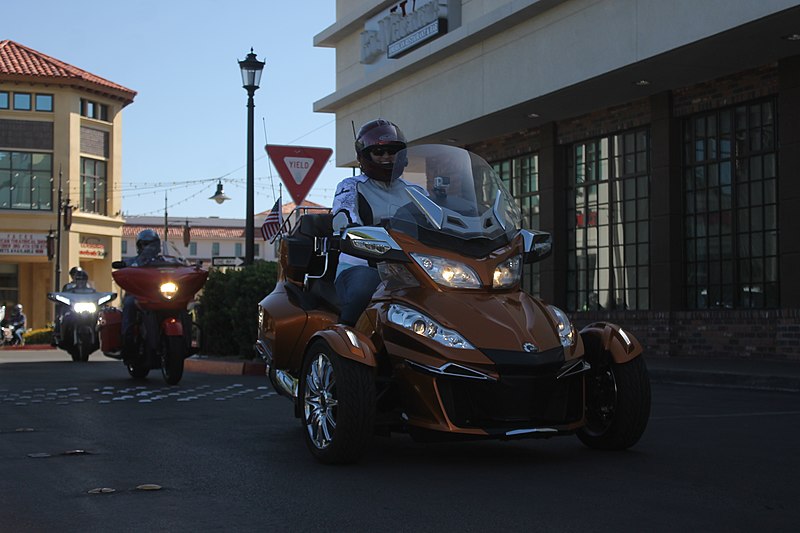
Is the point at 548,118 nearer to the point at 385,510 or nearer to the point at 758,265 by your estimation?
the point at 758,265

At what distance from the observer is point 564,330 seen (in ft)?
20.4

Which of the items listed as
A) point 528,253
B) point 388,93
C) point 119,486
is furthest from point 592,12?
point 119,486

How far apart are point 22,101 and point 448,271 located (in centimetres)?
5554

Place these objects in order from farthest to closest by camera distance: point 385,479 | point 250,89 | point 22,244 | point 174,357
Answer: point 22,244, point 250,89, point 174,357, point 385,479

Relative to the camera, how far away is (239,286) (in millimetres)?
16391

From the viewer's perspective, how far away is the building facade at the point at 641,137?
16.4 meters

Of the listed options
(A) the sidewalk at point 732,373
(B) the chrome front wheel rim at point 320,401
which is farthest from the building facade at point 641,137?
(B) the chrome front wheel rim at point 320,401

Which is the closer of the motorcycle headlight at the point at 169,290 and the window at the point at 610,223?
the motorcycle headlight at the point at 169,290

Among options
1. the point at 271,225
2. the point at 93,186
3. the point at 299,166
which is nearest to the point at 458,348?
the point at 299,166

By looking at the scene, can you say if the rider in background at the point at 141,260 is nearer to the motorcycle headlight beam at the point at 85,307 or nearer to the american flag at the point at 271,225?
the american flag at the point at 271,225

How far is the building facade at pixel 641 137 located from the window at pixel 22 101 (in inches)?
1464

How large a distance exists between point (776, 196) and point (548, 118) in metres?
6.16

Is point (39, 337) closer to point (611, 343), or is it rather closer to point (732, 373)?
point (732, 373)

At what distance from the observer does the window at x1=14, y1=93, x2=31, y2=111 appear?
2274 inches
